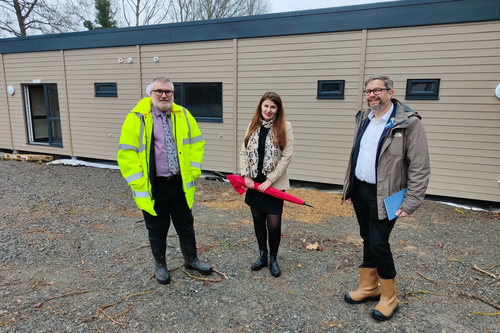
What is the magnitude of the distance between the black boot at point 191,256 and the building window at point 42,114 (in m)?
7.89

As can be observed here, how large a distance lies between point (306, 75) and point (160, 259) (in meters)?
4.67

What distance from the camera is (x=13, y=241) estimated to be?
3963mm

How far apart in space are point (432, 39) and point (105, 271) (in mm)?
5973

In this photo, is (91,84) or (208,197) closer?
(208,197)

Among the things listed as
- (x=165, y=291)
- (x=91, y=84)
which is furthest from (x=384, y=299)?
(x=91, y=84)

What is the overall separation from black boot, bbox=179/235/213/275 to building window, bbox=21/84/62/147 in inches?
311

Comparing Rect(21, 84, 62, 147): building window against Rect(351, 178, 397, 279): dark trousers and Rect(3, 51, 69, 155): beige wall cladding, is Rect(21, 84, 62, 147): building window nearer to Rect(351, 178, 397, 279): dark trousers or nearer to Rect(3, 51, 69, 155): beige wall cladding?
Rect(3, 51, 69, 155): beige wall cladding

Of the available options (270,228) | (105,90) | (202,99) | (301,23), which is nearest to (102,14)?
(105,90)

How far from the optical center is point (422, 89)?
5.69m

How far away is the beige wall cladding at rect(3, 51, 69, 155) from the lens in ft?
29.3

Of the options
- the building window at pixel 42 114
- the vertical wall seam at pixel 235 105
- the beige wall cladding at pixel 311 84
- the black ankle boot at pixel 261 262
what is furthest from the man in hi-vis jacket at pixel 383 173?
the building window at pixel 42 114

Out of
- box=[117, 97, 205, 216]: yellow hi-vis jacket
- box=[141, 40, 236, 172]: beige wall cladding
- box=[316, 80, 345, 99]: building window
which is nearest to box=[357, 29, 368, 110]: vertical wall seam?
box=[316, 80, 345, 99]: building window

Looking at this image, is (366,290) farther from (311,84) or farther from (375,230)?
(311,84)

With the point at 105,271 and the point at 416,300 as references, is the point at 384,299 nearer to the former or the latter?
the point at 416,300
